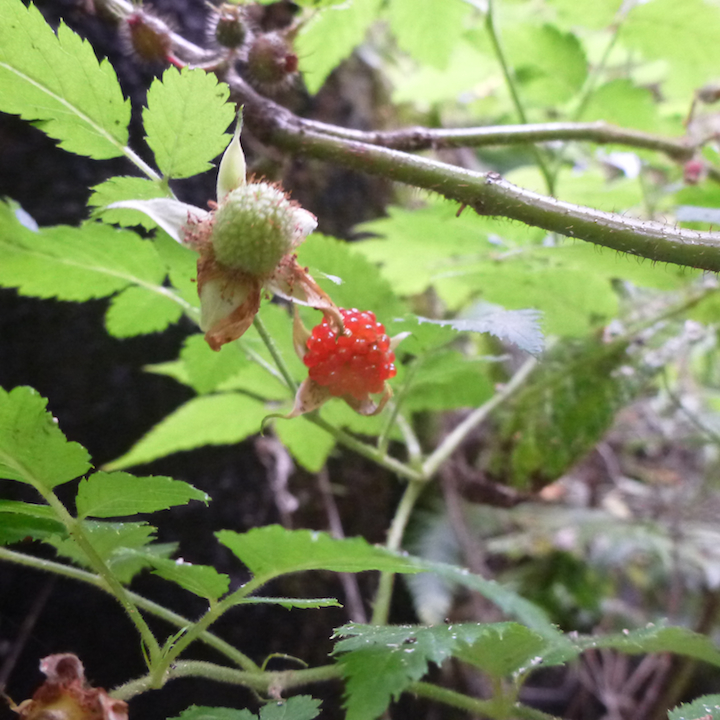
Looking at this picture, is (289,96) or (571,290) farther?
(289,96)

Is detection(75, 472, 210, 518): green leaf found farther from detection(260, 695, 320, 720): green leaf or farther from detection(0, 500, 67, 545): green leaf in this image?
detection(260, 695, 320, 720): green leaf

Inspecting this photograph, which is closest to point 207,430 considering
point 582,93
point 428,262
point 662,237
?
point 428,262

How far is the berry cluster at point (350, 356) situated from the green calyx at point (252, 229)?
0.10 metres

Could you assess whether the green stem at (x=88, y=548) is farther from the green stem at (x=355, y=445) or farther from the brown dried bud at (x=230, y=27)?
the brown dried bud at (x=230, y=27)

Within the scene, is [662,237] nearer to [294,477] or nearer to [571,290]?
[571,290]

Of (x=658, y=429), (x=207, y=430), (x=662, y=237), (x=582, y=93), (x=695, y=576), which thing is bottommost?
(x=695, y=576)

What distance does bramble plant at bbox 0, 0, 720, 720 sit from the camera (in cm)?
51

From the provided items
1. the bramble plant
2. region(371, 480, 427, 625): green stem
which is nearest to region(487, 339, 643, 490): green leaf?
the bramble plant

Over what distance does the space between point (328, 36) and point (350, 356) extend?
691mm

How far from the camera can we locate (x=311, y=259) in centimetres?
72

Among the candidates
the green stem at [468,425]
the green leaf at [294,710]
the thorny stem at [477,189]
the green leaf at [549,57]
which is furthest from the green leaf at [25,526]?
the green leaf at [549,57]

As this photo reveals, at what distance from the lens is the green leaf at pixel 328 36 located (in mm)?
973

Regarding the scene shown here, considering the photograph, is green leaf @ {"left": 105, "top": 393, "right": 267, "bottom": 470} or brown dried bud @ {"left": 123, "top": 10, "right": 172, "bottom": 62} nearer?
brown dried bud @ {"left": 123, "top": 10, "right": 172, "bottom": 62}

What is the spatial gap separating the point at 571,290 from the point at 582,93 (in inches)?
20.9
